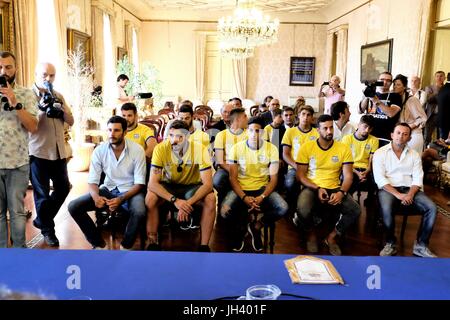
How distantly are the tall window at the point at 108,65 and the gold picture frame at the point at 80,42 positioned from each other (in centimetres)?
83

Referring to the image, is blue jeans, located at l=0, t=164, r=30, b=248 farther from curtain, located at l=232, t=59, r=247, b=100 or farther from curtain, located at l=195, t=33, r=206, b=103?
curtain, located at l=232, t=59, r=247, b=100

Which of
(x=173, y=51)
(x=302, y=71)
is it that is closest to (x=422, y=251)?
(x=302, y=71)

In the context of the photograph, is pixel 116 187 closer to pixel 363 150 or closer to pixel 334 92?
pixel 363 150

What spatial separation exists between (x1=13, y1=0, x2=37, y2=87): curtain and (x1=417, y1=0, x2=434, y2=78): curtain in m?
6.19

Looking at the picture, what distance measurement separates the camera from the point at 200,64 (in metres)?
13.6

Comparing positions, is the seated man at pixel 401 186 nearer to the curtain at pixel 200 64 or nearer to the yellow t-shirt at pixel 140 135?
the yellow t-shirt at pixel 140 135

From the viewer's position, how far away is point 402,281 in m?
1.51

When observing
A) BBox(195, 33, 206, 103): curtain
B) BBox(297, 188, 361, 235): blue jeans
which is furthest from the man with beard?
BBox(195, 33, 206, 103): curtain

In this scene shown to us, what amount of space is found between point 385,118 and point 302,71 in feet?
31.4

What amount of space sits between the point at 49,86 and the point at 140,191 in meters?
1.14

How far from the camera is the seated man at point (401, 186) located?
3.35 m

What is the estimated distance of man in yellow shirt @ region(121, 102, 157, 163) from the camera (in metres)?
3.90

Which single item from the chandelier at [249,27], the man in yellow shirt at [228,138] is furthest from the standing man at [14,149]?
the chandelier at [249,27]

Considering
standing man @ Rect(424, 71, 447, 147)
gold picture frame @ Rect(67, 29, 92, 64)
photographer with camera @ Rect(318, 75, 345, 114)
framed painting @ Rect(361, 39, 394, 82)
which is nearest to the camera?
standing man @ Rect(424, 71, 447, 147)
